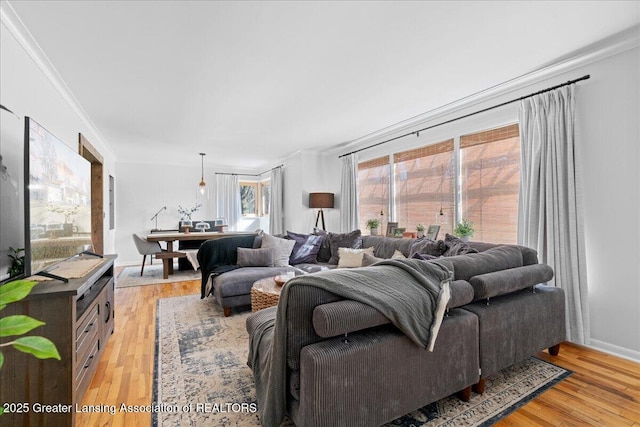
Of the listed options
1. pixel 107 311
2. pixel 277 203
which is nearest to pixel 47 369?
pixel 107 311

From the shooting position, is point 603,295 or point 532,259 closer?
point 532,259

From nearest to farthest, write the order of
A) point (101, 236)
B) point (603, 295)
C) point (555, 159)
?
point (603, 295) < point (555, 159) < point (101, 236)

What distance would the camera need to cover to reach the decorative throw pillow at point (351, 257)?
389 centimetres

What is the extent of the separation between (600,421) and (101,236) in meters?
5.87

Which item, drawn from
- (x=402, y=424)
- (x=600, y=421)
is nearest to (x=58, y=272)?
(x=402, y=424)

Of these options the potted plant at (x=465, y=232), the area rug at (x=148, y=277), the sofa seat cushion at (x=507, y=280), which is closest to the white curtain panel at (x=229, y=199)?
the area rug at (x=148, y=277)

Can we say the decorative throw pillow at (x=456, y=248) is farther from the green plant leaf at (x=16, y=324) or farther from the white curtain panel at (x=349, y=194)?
the green plant leaf at (x=16, y=324)

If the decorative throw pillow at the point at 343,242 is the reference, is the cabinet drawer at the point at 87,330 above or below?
below

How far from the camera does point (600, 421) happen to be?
5.74 feet

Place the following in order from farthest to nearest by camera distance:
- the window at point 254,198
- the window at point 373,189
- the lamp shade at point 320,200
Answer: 1. the window at point 254,198
2. the lamp shade at point 320,200
3. the window at point 373,189

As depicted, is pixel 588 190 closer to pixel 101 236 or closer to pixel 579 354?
pixel 579 354

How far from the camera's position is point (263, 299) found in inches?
114

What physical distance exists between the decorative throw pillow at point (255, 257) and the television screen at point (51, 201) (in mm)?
1731

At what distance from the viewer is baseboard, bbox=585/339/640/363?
2.43m
